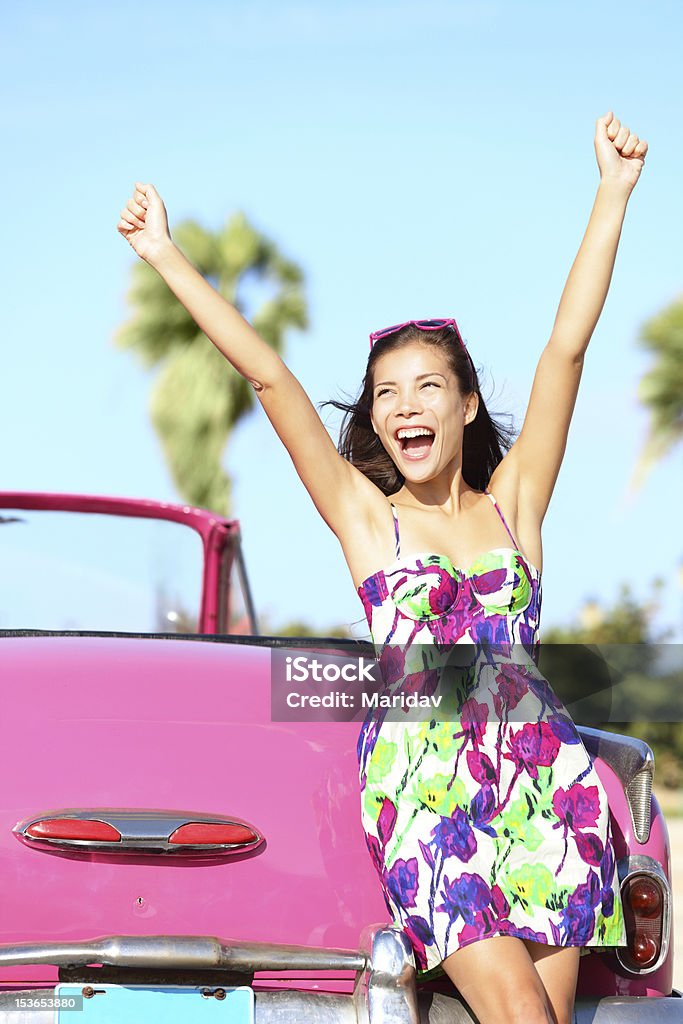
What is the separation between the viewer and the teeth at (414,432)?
3.16 m

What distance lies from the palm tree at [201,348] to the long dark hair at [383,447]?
14599 mm

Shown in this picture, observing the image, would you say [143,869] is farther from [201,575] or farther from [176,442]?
[176,442]

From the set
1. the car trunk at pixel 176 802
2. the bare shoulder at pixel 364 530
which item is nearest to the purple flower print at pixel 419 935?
the car trunk at pixel 176 802

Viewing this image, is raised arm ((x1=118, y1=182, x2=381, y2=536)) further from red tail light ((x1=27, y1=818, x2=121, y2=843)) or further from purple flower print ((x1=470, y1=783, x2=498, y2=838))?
red tail light ((x1=27, y1=818, x2=121, y2=843))

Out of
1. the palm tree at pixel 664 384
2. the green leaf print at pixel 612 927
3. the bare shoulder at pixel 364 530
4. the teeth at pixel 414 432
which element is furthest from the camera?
the palm tree at pixel 664 384

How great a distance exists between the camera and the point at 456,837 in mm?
2762

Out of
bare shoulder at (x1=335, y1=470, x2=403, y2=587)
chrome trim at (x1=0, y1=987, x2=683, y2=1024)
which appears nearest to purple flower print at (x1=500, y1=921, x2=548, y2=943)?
chrome trim at (x1=0, y1=987, x2=683, y2=1024)

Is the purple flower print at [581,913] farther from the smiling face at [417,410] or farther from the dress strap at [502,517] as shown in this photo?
the smiling face at [417,410]

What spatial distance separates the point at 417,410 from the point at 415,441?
→ 0.08 metres

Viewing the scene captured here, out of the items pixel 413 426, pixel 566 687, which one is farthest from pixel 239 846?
pixel 566 687

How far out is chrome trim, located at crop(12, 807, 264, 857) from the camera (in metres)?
2.70

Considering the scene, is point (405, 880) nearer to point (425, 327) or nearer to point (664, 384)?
point (425, 327)

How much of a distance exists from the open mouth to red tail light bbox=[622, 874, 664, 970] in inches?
44.1

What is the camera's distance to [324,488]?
120 inches
